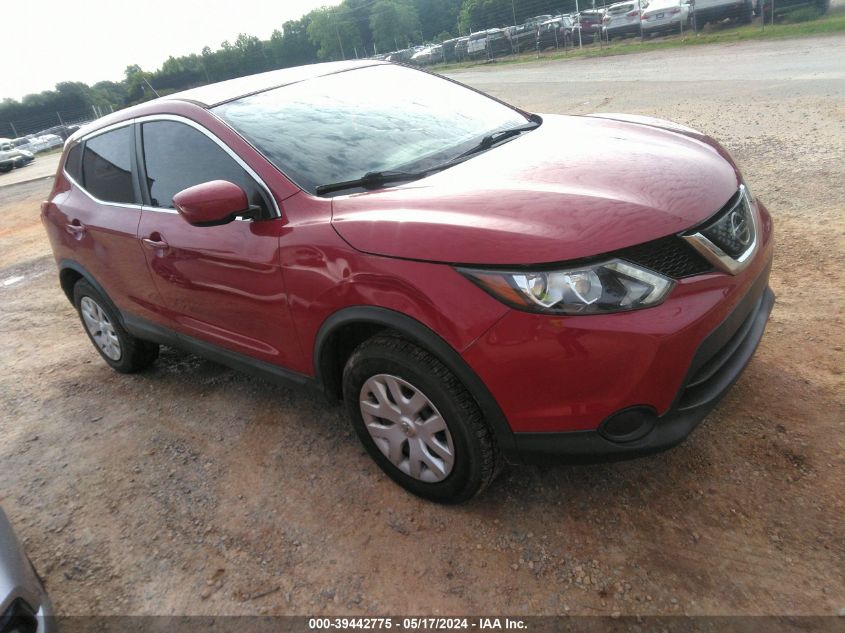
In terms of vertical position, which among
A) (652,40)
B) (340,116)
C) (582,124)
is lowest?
(652,40)

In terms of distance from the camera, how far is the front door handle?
3167 mm

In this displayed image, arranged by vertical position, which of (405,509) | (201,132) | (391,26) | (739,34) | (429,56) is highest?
(391,26)

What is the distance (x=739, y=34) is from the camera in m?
19.0

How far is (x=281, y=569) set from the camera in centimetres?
242

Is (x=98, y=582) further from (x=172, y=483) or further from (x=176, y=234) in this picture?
(x=176, y=234)

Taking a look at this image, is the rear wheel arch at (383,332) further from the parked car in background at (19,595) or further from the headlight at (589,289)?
the parked car in background at (19,595)

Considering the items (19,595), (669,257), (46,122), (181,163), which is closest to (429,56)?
(181,163)

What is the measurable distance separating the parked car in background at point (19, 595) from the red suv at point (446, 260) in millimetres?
1219

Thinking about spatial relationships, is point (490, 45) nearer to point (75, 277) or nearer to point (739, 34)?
point (739, 34)

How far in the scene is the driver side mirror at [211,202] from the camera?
2475mm

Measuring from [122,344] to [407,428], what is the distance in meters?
2.59

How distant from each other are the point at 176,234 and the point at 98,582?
161 cm

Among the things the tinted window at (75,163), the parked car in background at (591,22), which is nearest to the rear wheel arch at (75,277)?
the tinted window at (75,163)

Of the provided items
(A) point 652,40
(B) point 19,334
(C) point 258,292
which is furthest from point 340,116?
(A) point 652,40
